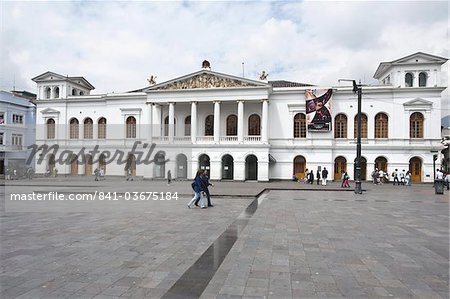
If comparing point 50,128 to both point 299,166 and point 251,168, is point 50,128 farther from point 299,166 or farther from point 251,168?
point 299,166

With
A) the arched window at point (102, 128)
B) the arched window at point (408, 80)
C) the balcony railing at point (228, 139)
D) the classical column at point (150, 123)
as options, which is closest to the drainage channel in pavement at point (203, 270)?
the balcony railing at point (228, 139)

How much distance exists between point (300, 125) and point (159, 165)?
59.8 feet

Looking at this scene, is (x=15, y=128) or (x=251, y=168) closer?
(x=251, y=168)

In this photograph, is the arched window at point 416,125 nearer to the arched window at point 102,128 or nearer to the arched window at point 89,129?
the arched window at point 102,128

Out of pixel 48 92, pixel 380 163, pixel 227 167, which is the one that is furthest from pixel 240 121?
pixel 48 92

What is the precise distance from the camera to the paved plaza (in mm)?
4867

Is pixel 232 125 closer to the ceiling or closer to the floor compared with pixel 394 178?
closer to the ceiling

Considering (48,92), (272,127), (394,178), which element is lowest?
(394,178)

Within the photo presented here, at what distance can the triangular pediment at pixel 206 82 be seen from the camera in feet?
123

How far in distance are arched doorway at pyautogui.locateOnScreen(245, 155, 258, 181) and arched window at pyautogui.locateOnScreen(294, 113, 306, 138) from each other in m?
5.98

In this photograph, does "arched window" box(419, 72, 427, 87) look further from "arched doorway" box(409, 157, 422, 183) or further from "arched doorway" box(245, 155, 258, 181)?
"arched doorway" box(245, 155, 258, 181)

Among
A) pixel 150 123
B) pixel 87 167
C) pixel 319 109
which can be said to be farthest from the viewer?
pixel 87 167

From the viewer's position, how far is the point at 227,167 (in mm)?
38875

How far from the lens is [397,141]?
3628 cm
